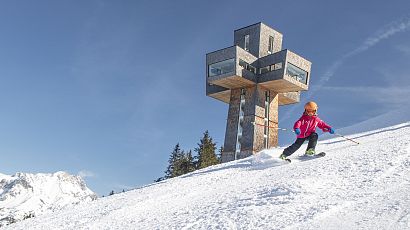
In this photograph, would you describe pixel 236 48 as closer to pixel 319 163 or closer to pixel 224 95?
pixel 224 95

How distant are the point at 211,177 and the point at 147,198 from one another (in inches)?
75.9

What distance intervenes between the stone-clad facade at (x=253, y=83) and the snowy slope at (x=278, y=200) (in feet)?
83.5

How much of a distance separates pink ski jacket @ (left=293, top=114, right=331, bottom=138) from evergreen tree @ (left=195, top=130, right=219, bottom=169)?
104ft

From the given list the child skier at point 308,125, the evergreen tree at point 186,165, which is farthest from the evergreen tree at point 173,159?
the child skier at point 308,125

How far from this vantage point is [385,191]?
23.5 feet

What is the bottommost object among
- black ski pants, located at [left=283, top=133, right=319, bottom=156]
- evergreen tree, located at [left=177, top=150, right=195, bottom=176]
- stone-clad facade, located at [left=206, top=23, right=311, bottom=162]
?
black ski pants, located at [left=283, top=133, right=319, bottom=156]

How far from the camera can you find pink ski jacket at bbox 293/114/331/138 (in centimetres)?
1385

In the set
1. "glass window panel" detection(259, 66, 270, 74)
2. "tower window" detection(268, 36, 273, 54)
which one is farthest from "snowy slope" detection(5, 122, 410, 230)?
"tower window" detection(268, 36, 273, 54)

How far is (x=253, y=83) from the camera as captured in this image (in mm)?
38594

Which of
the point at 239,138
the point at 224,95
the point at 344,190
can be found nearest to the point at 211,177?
the point at 344,190

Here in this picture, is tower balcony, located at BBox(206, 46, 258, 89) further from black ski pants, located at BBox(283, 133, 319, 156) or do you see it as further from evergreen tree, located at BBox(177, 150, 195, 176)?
black ski pants, located at BBox(283, 133, 319, 156)

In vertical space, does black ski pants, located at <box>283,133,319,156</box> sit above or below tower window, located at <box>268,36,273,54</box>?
below

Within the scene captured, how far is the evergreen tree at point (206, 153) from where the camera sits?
46697mm

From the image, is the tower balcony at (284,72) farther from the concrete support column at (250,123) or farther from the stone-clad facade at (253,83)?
the concrete support column at (250,123)
